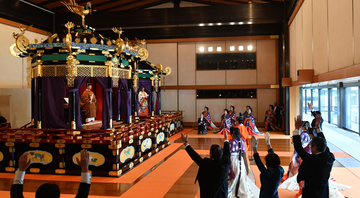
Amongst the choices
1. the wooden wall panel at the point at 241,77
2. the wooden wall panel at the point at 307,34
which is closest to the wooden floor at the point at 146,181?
the wooden wall panel at the point at 307,34

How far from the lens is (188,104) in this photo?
1505 centimetres

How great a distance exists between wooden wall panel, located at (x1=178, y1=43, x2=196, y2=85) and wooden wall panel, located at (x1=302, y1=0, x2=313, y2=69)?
7.51 metres

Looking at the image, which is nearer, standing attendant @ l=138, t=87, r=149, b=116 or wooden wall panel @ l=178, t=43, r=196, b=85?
standing attendant @ l=138, t=87, r=149, b=116

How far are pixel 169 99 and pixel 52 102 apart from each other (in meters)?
8.95

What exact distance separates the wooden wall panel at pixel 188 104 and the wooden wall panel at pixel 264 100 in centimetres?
342

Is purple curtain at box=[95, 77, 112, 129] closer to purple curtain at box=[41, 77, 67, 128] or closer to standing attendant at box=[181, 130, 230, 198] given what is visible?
purple curtain at box=[41, 77, 67, 128]

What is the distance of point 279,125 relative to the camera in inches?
520

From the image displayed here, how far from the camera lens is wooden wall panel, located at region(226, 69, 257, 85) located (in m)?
14.5

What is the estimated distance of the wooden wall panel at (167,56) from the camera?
15.2 metres

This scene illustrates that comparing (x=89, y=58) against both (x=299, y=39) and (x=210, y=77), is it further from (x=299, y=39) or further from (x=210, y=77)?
(x=210, y=77)

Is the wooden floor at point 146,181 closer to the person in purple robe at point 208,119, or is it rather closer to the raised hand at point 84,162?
the raised hand at point 84,162

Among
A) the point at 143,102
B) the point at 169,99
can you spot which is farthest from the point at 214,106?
the point at 143,102

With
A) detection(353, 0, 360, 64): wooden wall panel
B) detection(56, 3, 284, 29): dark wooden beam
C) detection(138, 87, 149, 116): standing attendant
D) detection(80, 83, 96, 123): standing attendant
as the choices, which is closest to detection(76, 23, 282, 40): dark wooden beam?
detection(56, 3, 284, 29): dark wooden beam

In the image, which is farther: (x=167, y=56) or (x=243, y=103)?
(x=167, y=56)
